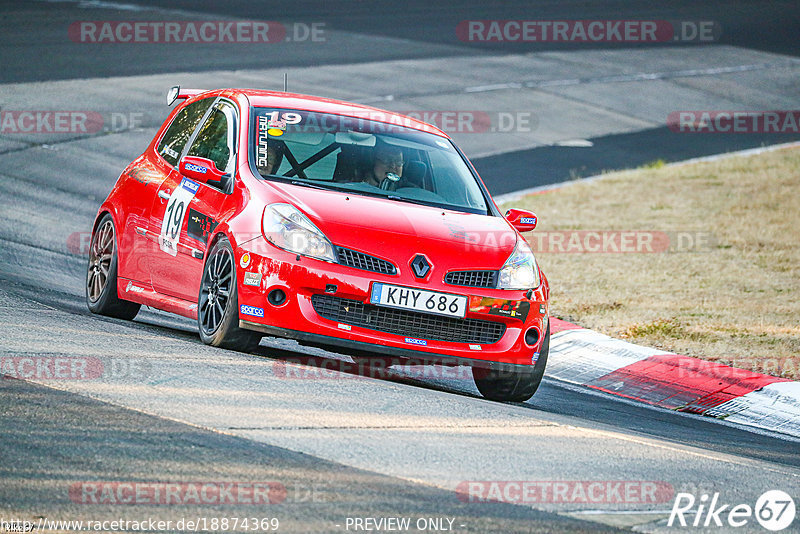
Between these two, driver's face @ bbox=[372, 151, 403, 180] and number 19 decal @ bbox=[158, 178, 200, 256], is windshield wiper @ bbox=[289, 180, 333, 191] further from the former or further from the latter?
number 19 decal @ bbox=[158, 178, 200, 256]

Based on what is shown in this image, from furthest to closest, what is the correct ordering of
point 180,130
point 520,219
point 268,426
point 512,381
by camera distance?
point 180,130 → point 520,219 → point 512,381 → point 268,426

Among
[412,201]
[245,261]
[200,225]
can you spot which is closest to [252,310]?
[245,261]

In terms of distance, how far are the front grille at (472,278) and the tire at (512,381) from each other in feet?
1.86

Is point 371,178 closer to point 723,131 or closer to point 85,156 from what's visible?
point 85,156

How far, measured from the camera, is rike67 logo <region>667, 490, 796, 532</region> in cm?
526

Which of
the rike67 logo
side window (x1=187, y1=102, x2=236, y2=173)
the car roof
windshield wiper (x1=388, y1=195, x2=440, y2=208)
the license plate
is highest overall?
the car roof

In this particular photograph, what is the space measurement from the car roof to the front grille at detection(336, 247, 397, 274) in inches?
69.1

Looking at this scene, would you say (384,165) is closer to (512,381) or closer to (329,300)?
(329,300)

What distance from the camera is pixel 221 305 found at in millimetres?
7582

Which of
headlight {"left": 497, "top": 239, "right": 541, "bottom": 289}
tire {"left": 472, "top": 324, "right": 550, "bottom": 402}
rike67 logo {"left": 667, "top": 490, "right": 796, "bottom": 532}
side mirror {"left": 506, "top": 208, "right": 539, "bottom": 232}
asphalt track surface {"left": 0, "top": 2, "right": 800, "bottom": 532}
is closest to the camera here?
asphalt track surface {"left": 0, "top": 2, "right": 800, "bottom": 532}

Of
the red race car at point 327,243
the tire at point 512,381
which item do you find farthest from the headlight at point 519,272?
the tire at point 512,381

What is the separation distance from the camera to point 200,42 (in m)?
26.3

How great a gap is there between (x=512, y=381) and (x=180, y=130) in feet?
10.4

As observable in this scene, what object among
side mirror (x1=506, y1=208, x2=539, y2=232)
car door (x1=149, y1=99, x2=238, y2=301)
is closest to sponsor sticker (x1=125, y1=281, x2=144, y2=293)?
car door (x1=149, y1=99, x2=238, y2=301)
